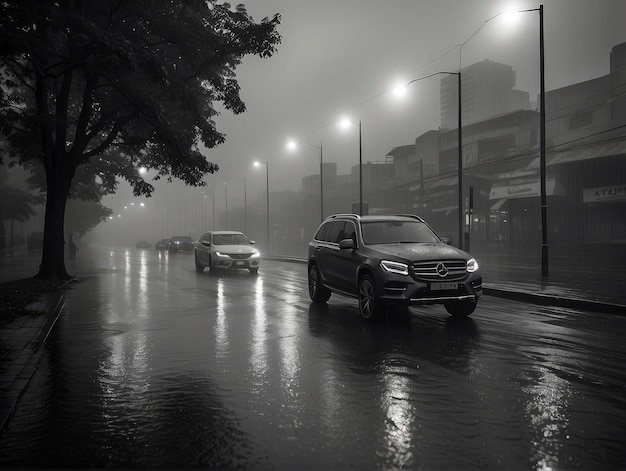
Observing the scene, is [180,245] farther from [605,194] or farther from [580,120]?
[580,120]

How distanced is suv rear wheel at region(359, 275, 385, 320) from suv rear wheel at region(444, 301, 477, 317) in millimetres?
1468

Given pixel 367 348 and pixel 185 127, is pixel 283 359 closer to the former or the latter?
pixel 367 348

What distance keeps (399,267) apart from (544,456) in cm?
587

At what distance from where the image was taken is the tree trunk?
61.8 feet

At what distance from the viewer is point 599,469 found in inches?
140

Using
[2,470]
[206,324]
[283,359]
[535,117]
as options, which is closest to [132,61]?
A: [206,324]

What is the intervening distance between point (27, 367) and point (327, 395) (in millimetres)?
3415

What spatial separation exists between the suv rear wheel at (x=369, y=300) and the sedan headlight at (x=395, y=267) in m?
0.39

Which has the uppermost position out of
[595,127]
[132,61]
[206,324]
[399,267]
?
[595,127]

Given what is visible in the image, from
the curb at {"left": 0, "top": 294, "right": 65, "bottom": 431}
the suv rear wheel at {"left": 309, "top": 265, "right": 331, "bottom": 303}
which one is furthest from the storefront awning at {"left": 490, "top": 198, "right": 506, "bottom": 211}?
the curb at {"left": 0, "top": 294, "right": 65, "bottom": 431}

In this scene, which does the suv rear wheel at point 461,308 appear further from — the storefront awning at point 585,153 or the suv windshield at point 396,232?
the storefront awning at point 585,153

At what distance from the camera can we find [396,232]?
11.1 meters

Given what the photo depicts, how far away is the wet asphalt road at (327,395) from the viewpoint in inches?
152

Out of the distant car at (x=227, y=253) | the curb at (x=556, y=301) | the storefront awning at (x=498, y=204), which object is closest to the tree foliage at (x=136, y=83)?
the distant car at (x=227, y=253)
